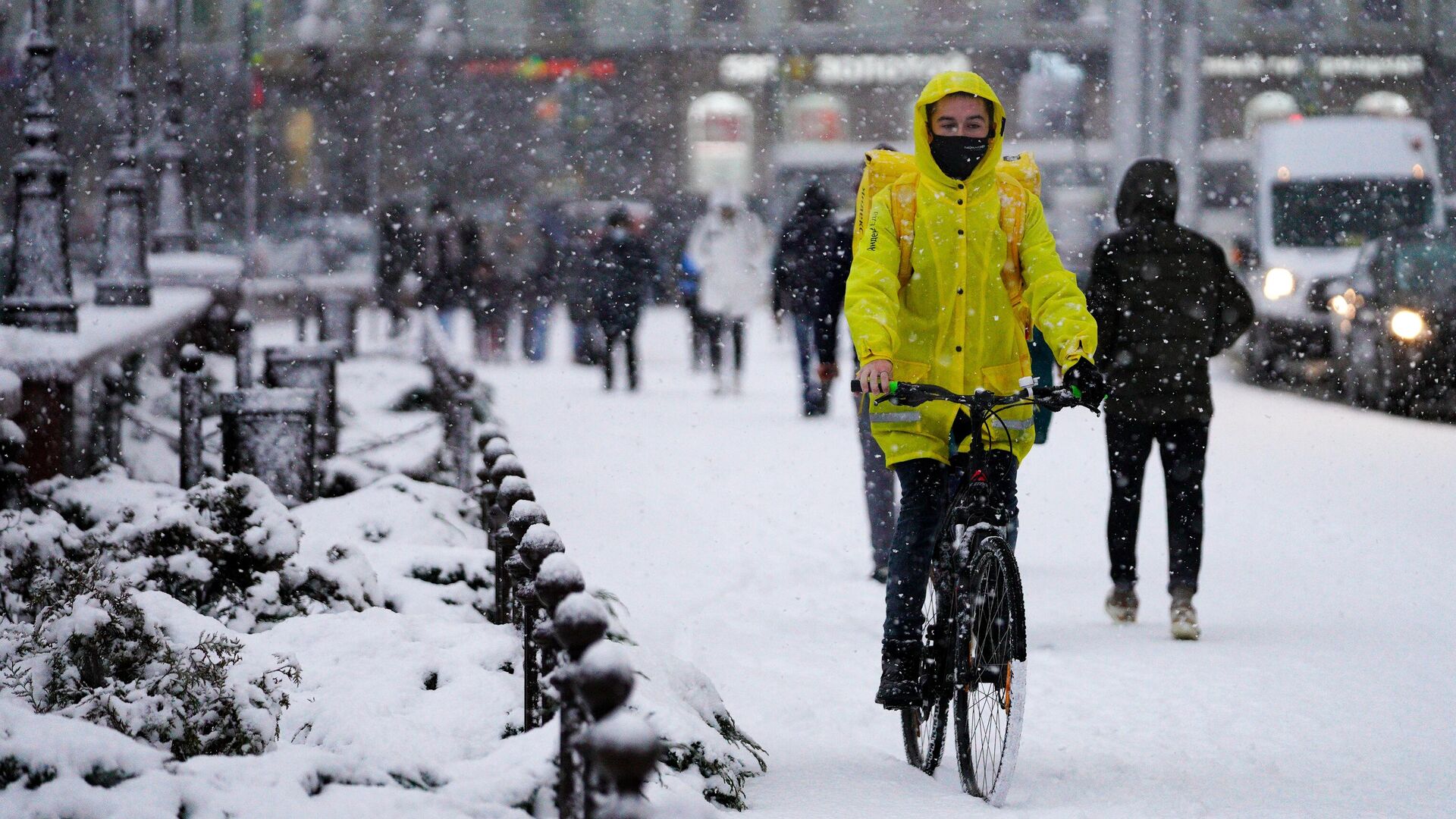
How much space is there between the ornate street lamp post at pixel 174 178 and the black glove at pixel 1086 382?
44.8ft

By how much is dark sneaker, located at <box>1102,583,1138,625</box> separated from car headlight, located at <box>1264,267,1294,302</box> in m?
13.5

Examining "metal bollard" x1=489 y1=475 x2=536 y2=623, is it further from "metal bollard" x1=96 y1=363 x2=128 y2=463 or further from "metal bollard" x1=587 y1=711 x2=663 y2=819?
"metal bollard" x1=96 y1=363 x2=128 y2=463

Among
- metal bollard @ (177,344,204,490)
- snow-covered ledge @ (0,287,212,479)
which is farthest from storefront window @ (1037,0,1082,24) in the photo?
metal bollard @ (177,344,204,490)

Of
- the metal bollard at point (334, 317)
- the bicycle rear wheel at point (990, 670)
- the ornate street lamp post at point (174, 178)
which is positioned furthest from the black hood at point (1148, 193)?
the ornate street lamp post at point (174, 178)

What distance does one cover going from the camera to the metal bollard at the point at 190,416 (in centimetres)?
857

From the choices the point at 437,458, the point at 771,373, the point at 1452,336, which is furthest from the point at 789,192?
the point at 437,458

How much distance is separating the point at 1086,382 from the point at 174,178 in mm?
15199

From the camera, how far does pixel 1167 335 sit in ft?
23.9

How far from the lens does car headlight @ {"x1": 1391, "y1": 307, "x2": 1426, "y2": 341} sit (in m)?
16.2

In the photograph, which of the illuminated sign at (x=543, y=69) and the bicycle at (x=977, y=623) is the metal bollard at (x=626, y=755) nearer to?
the bicycle at (x=977, y=623)

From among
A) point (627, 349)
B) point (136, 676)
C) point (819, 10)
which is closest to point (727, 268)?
point (627, 349)

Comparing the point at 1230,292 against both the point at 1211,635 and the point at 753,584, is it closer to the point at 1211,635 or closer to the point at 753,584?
the point at 1211,635

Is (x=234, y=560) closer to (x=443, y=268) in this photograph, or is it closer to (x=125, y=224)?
(x=125, y=224)

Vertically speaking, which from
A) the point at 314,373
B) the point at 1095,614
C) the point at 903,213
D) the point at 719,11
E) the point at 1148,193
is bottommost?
the point at 1095,614
